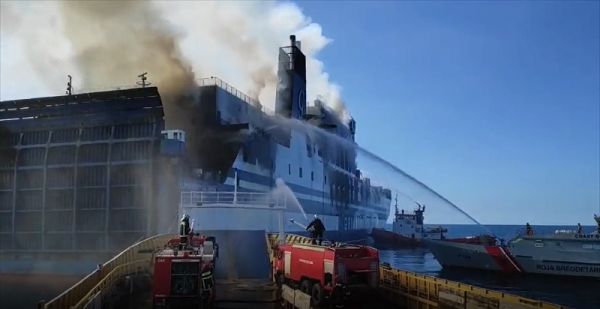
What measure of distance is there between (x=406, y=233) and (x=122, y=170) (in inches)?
2266

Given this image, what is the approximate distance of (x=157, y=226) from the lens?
26906 millimetres

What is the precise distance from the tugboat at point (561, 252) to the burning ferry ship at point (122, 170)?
18.7 m

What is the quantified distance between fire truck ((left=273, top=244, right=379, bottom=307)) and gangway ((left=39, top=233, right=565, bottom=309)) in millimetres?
658

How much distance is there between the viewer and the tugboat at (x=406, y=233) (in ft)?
242

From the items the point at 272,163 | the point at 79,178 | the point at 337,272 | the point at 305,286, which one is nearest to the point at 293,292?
the point at 305,286

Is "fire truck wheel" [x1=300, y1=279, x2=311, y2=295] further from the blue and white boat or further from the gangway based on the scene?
the blue and white boat

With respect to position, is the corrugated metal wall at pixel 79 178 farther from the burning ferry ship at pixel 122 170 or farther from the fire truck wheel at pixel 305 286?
the fire truck wheel at pixel 305 286

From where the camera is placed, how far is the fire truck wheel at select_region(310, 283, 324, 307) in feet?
48.4

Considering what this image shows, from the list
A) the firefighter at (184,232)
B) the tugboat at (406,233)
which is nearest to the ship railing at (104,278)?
the firefighter at (184,232)

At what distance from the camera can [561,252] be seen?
120 feet

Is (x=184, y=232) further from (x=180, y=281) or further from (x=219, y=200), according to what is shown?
(x=219, y=200)

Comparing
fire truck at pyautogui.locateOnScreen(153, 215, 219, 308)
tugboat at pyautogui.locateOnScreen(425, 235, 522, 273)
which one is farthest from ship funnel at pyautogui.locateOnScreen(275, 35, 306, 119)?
fire truck at pyautogui.locateOnScreen(153, 215, 219, 308)

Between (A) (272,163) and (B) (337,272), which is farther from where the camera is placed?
(A) (272,163)

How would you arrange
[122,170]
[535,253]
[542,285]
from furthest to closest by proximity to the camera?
[535,253] < [542,285] < [122,170]
